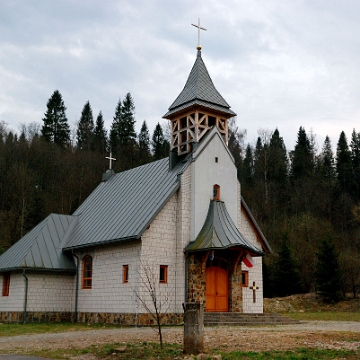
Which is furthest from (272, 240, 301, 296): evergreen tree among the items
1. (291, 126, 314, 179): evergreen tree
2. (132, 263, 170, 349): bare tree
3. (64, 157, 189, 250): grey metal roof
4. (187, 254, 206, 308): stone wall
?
(291, 126, 314, 179): evergreen tree

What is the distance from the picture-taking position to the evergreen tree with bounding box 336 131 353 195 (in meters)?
65.1

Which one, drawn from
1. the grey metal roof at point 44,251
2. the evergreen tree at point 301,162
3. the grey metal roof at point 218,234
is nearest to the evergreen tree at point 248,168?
the evergreen tree at point 301,162

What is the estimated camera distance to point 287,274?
38.7 meters

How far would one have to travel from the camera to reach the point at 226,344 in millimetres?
12828

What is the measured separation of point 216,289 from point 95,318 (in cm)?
580

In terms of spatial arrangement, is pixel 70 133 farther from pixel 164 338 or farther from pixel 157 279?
pixel 164 338

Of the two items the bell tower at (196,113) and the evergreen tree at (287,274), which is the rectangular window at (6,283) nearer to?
the bell tower at (196,113)

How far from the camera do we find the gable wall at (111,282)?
22391mm

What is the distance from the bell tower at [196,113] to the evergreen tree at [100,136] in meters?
34.1

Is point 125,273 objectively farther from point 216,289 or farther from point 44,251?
point 44,251

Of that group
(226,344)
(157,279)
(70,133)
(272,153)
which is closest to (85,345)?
(226,344)

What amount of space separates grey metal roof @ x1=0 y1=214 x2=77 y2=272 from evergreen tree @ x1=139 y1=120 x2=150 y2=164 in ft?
90.6

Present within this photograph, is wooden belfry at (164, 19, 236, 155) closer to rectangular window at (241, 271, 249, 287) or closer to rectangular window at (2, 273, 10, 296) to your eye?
rectangular window at (241, 271, 249, 287)

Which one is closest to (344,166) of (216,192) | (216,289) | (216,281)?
(216,192)
